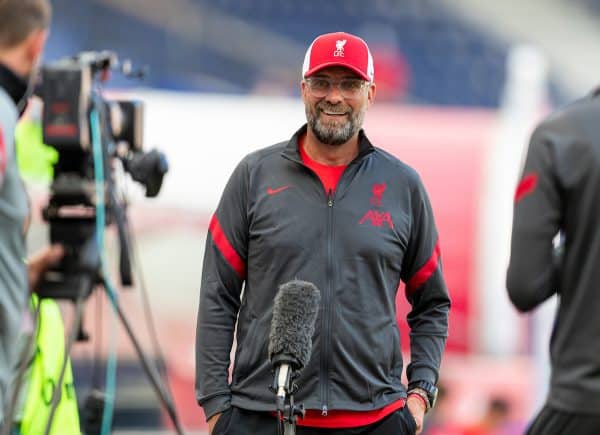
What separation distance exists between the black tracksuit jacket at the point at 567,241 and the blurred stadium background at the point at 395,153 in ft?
15.2

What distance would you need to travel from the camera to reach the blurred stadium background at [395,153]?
7.83 m

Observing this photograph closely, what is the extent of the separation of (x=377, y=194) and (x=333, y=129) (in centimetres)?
21

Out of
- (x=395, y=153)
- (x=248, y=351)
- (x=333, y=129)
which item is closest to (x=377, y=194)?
(x=333, y=129)

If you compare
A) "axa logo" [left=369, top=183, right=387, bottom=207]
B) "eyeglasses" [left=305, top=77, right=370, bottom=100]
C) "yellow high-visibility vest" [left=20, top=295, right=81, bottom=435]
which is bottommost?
"yellow high-visibility vest" [left=20, top=295, right=81, bottom=435]

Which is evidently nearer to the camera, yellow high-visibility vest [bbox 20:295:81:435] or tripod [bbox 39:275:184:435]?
tripod [bbox 39:275:184:435]

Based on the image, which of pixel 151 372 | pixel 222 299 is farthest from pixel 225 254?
pixel 151 372

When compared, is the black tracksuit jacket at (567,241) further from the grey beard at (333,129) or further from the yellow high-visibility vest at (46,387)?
the yellow high-visibility vest at (46,387)

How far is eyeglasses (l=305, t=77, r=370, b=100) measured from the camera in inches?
128

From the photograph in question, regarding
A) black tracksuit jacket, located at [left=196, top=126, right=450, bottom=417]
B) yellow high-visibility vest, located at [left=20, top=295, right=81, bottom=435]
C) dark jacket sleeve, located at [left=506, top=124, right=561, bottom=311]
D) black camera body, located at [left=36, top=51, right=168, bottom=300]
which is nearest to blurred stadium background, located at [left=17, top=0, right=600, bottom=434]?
black camera body, located at [left=36, top=51, right=168, bottom=300]

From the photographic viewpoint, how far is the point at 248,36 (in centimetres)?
1109

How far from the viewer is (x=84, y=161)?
3.61m

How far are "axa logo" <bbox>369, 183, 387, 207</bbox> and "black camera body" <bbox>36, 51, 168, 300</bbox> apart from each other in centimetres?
73

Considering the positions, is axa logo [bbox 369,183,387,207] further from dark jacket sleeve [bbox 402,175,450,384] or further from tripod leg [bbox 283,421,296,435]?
tripod leg [bbox 283,421,296,435]

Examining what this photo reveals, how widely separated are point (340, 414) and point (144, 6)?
343 inches
